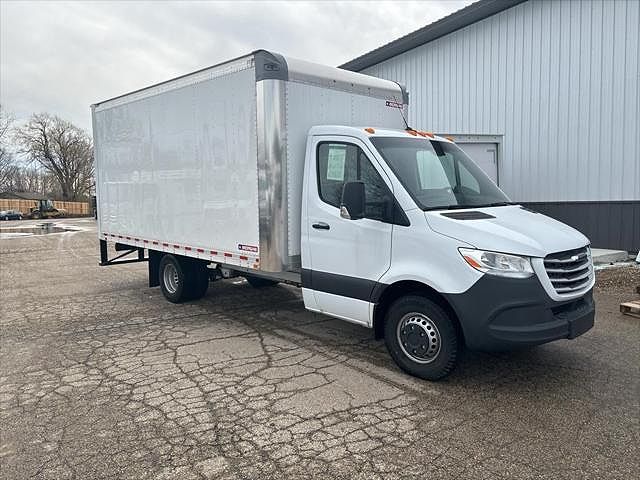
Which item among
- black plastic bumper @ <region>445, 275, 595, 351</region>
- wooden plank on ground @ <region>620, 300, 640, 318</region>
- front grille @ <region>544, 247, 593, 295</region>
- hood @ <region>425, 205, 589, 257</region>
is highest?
hood @ <region>425, 205, 589, 257</region>

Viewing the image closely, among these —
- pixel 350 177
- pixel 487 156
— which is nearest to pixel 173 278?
pixel 350 177

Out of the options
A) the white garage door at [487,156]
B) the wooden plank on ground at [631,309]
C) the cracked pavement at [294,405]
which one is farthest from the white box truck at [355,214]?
the white garage door at [487,156]

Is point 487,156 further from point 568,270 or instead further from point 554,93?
point 568,270

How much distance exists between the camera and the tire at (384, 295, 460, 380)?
4.66m

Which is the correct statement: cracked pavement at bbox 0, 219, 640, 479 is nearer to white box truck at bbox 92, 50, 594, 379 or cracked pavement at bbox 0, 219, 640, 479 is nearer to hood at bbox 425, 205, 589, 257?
white box truck at bbox 92, 50, 594, 379

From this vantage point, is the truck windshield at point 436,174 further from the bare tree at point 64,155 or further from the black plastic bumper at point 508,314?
the bare tree at point 64,155

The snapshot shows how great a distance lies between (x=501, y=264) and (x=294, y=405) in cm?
215

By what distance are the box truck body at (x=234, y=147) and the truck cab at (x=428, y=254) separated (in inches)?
12.6

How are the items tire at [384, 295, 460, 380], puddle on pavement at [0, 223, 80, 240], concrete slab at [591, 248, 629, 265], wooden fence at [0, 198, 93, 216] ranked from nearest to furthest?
tire at [384, 295, 460, 380], concrete slab at [591, 248, 629, 265], puddle on pavement at [0, 223, 80, 240], wooden fence at [0, 198, 93, 216]

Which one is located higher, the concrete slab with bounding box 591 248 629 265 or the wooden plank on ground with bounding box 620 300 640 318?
the concrete slab with bounding box 591 248 629 265

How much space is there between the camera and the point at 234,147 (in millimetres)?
6332

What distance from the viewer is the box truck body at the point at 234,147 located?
577 cm

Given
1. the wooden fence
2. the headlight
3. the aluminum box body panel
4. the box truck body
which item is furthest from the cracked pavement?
the wooden fence

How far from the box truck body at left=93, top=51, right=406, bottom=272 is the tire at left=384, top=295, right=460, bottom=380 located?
1518mm
